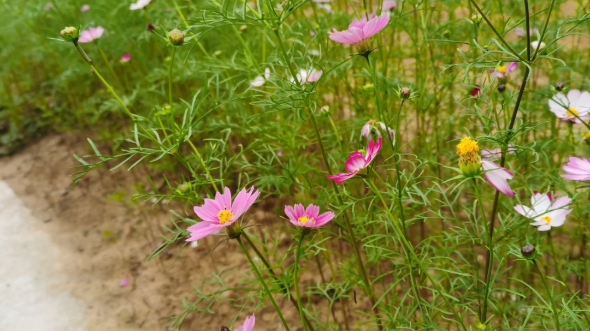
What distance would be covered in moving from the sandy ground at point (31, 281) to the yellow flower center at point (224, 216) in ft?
3.25

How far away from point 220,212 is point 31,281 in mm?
1264

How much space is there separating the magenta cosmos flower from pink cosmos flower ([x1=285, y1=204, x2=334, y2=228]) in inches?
2.4

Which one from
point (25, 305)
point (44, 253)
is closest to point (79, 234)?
point (44, 253)

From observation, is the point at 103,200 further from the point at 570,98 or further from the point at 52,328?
the point at 570,98

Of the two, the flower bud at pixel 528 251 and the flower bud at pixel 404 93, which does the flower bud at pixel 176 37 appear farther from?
the flower bud at pixel 528 251

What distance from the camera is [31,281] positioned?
1679 millimetres

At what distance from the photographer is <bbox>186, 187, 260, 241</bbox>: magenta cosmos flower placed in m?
0.69

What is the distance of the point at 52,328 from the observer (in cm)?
149

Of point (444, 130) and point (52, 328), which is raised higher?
point (444, 130)

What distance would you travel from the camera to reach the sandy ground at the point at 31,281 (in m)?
1.53

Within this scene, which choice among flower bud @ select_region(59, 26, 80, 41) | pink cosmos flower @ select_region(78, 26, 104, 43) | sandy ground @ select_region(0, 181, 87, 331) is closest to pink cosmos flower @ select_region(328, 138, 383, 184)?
flower bud @ select_region(59, 26, 80, 41)

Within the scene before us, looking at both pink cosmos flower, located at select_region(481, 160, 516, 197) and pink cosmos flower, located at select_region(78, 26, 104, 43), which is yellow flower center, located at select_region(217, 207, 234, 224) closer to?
pink cosmos flower, located at select_region(481, 160, 516, 197)

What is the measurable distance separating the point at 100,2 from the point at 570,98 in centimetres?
196

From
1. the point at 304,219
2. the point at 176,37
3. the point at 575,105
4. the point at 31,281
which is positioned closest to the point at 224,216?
the point at 304,219
